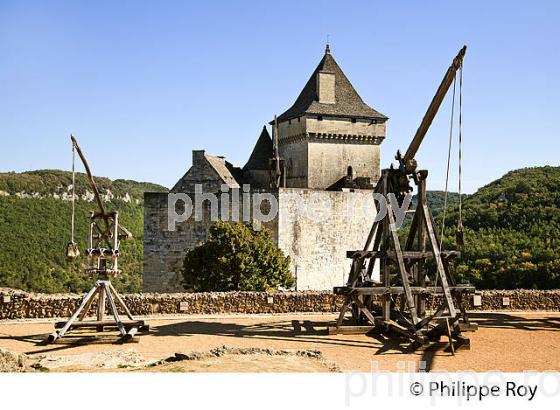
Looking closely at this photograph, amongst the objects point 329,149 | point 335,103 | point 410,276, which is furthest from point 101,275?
point 335,103

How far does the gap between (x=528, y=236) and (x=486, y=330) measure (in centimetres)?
2773

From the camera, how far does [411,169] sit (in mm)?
14219

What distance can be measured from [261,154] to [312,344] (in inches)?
1013

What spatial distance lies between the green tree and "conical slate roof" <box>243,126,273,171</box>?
34.3 feet

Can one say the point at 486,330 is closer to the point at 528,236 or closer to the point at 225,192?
the point at 225,192

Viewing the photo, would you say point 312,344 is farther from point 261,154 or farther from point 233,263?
point 261,154

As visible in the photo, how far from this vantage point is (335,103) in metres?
39.0

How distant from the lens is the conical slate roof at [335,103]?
38.5 metres

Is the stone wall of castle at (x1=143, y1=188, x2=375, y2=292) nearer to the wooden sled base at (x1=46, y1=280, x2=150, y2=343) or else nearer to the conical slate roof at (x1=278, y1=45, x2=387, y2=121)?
the conical slate roof at (x1=278, y1=45, x2=387, y2=121)

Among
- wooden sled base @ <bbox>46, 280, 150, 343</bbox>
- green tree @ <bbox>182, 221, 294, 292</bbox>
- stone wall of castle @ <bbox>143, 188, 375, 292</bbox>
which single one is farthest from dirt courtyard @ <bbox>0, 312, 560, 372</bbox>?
stone wall of castle @ <bbox>143, 188, 375, 292</bbox>

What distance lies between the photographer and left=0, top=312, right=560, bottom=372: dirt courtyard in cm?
1074

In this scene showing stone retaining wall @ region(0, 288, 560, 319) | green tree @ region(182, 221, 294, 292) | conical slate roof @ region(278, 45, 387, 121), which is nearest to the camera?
stone retaining wall @ region(0, 288, 560, 319)

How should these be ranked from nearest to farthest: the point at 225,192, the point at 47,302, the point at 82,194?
the point at 47,302
the point at 225,192
the point at 82,194

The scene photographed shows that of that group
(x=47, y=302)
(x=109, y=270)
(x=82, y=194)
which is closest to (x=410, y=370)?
(x=109, y=270)
